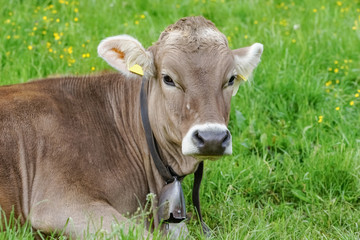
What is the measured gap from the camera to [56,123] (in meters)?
5.28

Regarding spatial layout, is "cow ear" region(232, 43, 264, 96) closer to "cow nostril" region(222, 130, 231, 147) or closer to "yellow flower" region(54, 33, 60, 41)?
"cow nostril" region(222, 130, 231, 147)

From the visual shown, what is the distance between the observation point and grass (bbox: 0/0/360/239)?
19.2 feet

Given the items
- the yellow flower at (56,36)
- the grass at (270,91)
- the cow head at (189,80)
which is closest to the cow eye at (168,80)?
the cow head at (189,80)

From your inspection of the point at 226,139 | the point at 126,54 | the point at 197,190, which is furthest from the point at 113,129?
the point at 226,139

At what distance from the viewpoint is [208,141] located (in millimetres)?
4738

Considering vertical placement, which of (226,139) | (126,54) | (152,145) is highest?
(126,54)

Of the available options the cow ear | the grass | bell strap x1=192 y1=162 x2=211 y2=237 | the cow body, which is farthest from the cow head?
the grass

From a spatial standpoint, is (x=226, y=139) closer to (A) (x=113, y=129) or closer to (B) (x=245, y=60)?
(B) (x=245, y=60)

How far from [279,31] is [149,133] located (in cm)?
349

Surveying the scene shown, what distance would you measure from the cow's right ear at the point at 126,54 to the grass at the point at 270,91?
112 centimetres

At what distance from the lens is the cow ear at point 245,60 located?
5516 mm

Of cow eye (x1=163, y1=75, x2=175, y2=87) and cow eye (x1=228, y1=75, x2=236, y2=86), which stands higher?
cow eye (x1=163, y1=75, x2=175, y2=87)

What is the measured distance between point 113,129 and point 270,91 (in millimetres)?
2413

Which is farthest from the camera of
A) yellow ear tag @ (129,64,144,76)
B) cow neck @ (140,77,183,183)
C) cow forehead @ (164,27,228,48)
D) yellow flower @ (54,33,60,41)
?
yellow flower @ (54,33,60,41)
